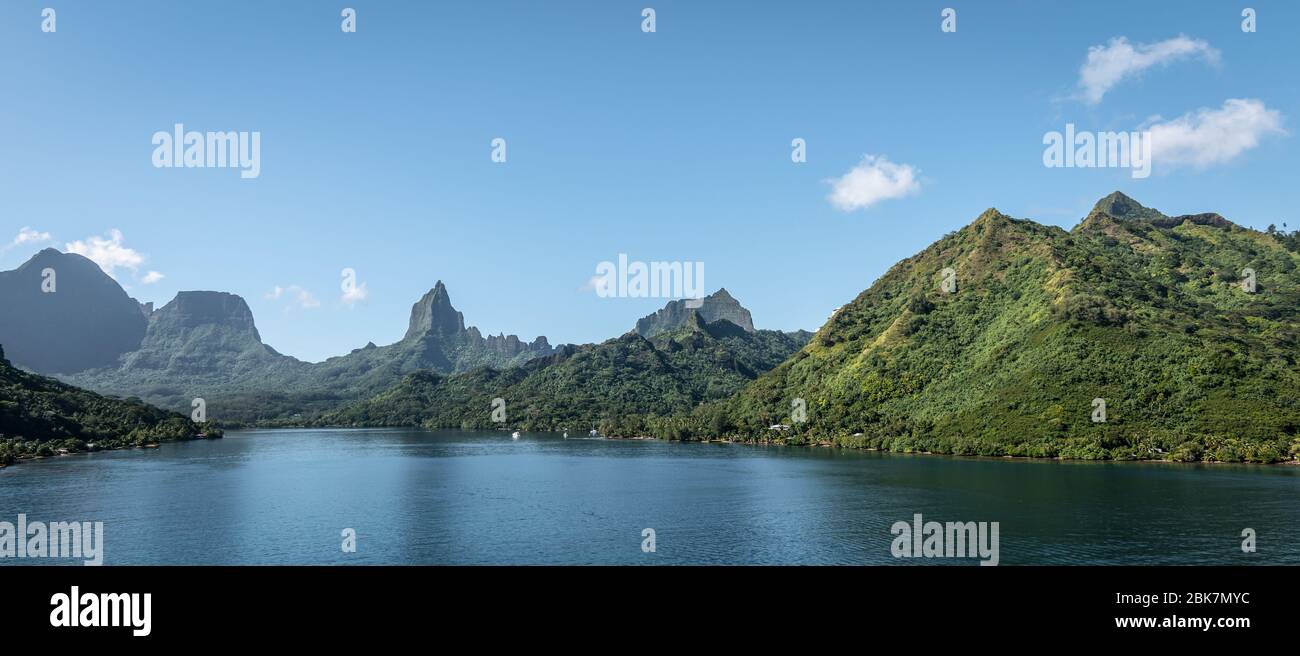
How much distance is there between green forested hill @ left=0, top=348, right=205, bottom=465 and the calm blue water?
1858 centimetres

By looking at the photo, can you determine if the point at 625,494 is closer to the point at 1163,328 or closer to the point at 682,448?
the point at 682,448

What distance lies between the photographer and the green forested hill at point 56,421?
144625 millimetres

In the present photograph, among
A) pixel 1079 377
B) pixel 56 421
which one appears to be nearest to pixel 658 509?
pixel 1079 377

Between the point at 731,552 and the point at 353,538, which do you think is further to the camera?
the point at 353,538

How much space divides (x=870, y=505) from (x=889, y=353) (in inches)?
4782

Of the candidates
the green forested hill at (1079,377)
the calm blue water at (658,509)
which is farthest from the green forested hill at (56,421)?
the green forested hill at (1079,377)

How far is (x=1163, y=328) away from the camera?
148m

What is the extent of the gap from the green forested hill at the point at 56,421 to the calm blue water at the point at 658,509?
18.6 m

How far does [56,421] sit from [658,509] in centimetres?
15277

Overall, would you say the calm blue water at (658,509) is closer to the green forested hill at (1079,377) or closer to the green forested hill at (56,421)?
the green forested hill at (1079,377)

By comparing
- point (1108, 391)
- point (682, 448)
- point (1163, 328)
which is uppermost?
point (1163, 328)

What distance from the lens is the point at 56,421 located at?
16000 centimetres
